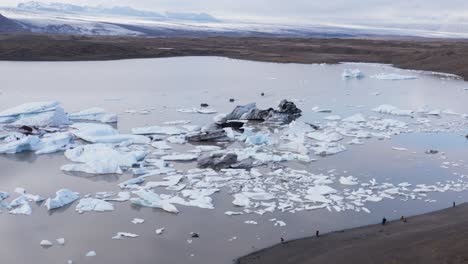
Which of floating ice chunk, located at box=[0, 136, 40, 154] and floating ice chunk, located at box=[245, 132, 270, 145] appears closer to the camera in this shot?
floating ice chunk, located at box=[0, 136, 40, 154]

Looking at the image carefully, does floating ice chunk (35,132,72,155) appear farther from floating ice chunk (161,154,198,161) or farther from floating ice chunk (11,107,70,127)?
floating ice chunk (161,154,198,161)

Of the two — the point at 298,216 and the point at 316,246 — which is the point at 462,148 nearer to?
the point at 298,216

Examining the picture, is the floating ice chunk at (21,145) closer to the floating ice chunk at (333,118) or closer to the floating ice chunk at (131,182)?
the floating ice chunk at (131,182)

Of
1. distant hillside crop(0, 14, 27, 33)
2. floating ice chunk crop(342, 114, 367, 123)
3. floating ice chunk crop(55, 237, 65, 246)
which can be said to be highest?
floating ice chunk crop(342, 114, 367, 123)

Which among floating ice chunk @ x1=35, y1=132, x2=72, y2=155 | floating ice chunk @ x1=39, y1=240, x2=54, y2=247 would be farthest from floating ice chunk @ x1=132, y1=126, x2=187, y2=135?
floating ice chunk @ x1=39, y1=240, x2=54, y2=247

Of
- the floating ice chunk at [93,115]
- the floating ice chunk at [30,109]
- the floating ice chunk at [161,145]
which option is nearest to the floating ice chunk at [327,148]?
the floating ice chunk at [161,145]

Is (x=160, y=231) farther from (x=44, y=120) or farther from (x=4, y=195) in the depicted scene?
(x=44, y=120)

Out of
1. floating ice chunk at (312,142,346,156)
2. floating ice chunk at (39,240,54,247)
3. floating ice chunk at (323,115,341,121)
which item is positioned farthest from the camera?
floating ice chunk at (323,115,341,121)

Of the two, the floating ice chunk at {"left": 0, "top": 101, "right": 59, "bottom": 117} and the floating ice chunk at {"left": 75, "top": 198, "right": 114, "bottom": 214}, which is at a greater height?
the floating ice chunk at {"left": 0, "top": 101, "right": 59, "bottom": 117}

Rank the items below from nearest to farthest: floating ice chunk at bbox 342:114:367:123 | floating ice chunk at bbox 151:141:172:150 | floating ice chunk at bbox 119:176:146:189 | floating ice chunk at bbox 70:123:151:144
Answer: floating ice chunk at bbox 119:176:146:189 → floating ice chunk at bbox 151:141:172:150 → floating ice chunk at bbox 70:123:151:144 → floating ice chunk at bbox 342:114:367:123
